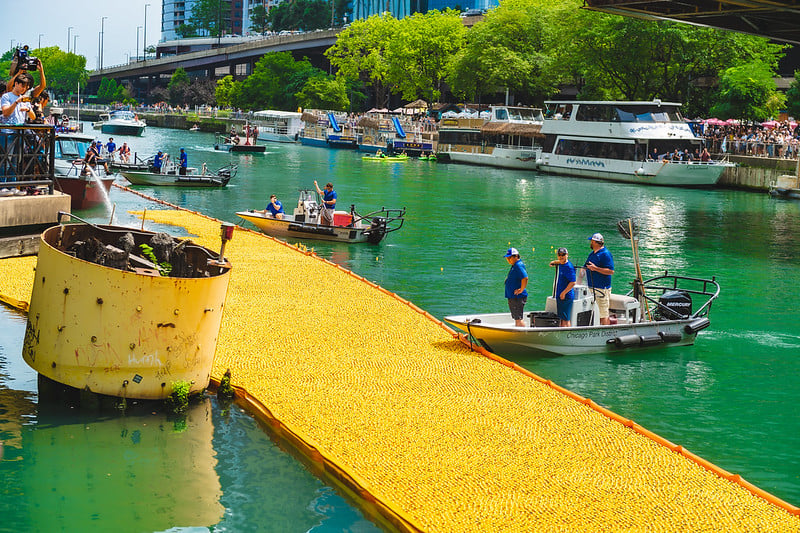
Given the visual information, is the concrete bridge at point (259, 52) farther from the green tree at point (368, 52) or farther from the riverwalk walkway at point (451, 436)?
the riverwalk walkway at point (451, 436)

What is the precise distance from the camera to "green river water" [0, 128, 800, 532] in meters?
9.80

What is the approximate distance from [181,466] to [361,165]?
65.7m

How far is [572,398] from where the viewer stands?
1301 centimetres

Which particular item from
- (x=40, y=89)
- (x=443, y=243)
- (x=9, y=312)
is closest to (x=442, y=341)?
(x=9, y=312)

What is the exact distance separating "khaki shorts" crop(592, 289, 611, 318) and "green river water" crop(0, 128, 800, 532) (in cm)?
83

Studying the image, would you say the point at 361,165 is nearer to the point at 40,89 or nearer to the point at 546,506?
the point at 40,89

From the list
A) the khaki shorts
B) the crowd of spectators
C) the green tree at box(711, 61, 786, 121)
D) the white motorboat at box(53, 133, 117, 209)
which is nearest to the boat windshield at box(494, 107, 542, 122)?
the crowd of spectators

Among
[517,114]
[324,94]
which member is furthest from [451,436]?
[324,94]

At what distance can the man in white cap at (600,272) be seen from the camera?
55.4ft

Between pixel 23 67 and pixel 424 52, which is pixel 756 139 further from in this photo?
pixel 23 67

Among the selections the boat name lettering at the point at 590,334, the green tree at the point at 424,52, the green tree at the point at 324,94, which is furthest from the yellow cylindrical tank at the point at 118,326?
the green tree at the point at 324,94

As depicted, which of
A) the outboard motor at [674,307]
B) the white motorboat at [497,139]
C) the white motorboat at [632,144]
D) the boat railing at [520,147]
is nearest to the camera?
the outboard motor at [674,307]

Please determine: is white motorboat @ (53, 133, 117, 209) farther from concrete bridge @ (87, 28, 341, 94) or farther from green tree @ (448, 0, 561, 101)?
concrete bridge @ (87, 28, 341, 94)

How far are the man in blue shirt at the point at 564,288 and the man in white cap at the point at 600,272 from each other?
0.54 meters
